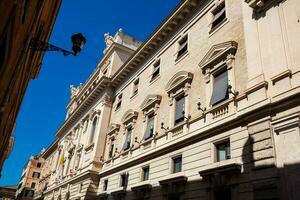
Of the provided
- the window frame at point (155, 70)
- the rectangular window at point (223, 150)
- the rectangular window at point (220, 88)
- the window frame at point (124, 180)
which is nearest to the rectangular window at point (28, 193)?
the window frame at point (124, 180)

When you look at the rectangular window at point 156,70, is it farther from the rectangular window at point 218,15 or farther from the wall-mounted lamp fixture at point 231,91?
the wall-mounted lamp fixture at point 231,91

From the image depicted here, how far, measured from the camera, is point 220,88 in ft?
40.9

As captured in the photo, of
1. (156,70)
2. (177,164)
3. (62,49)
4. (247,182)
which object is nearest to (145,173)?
(177,164)

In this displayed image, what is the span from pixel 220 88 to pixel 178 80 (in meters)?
3.81

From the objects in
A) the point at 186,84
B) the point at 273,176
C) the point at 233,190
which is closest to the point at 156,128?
the point at 186,84

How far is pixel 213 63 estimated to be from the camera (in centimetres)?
1336

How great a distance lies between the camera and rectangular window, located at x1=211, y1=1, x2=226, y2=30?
48.0 feet

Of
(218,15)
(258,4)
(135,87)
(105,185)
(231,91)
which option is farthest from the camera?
(135,87)

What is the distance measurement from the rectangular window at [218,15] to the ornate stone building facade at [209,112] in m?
0.06

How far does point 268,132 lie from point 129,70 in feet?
53.4

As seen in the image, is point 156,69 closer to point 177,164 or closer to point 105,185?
point 177,164

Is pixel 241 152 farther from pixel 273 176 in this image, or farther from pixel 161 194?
pixel 161 194

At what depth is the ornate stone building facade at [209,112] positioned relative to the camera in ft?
29.7

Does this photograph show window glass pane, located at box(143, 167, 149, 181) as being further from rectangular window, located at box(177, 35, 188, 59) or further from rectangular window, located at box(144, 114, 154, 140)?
rectangular window, located at box(177, 35, 188, 59)
